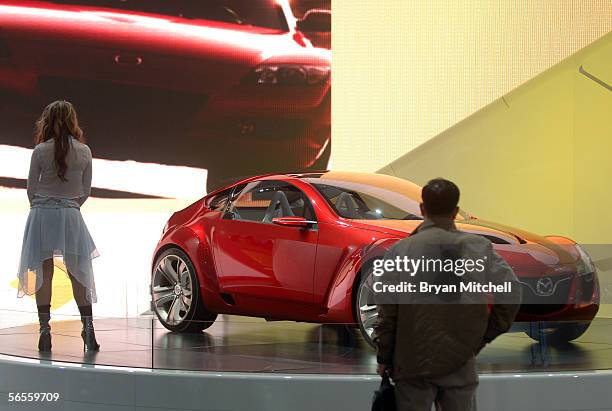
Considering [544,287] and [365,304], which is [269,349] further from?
[544,287]

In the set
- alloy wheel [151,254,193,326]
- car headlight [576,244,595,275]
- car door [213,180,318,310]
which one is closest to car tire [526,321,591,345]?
car headlight [576,244,595,275]

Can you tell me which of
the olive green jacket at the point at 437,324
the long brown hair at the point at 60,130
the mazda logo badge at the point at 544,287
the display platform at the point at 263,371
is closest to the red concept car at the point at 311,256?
the mazda logo badge at the point at 544,287

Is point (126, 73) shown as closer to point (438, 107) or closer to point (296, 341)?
point (438, 107)

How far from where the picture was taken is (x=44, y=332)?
540 centimetres

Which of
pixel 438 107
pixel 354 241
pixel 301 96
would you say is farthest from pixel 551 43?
pixel 354 241

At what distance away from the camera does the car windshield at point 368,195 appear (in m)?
5.72

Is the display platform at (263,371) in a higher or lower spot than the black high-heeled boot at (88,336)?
lower

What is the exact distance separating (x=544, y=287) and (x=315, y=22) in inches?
168

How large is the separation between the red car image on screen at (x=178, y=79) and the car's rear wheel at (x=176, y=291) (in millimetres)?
2453

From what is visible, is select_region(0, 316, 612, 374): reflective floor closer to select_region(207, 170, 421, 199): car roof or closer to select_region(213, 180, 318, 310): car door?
select_region(213, 180, 318, 310): car door

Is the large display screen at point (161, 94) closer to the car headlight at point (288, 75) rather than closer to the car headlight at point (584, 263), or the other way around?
the car headlight at point (288, 75)

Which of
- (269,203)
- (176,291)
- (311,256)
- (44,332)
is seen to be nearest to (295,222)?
(311,256)

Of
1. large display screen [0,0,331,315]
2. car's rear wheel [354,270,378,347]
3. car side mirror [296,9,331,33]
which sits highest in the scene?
car side mirror [296,9,331,33]

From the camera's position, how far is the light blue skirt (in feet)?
17.7
